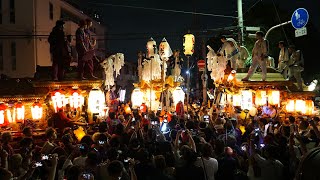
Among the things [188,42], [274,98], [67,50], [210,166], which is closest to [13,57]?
[188,42]

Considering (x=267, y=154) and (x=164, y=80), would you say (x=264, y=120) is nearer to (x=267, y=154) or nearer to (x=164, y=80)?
(x=267, y=154)

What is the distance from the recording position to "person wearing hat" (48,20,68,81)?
14.0m

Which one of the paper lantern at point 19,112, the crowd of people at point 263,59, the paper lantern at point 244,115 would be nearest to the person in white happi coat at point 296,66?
the crowd of people at point 263,59

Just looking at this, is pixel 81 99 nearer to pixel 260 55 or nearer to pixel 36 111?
pixel 36 111

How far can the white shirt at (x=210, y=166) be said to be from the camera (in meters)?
6.71

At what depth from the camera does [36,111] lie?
1380 cm

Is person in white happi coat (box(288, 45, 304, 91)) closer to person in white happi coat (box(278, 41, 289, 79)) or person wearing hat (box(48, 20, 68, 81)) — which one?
person in white happi coat (box(278, 41, 289, 79))

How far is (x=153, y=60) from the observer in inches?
843

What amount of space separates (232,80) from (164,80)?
524cm

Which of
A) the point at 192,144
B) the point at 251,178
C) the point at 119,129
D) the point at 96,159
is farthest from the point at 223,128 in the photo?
the point at 96,159

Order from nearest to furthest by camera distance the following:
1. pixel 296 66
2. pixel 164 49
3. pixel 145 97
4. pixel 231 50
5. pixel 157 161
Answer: pixel 157 161
pixel 296 66
pixel 231 50
pixel 164 49
pixel 145 97

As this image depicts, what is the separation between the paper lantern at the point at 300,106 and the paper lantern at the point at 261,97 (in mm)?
1533

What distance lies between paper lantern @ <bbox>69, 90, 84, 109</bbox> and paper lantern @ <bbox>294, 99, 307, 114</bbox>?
32.2 ft

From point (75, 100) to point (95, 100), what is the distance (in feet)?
2.59
